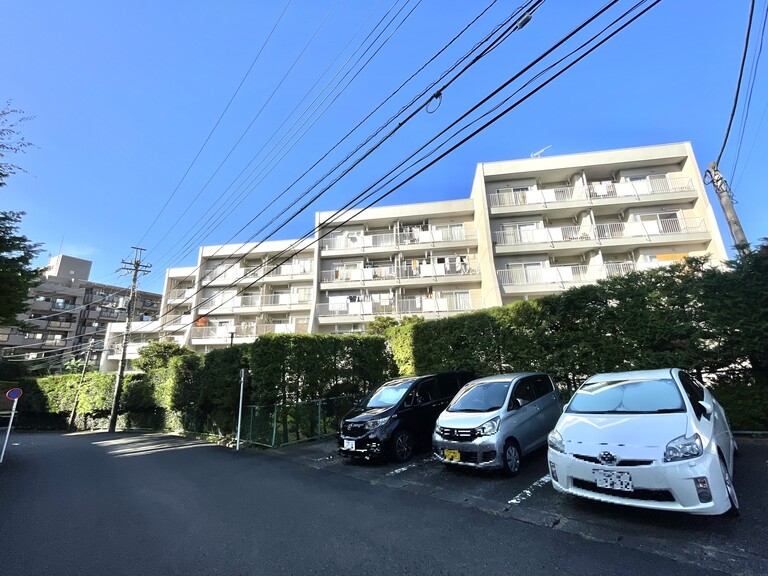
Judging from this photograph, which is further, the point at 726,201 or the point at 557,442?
the point at 726,201

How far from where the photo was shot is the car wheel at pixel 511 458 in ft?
16.7

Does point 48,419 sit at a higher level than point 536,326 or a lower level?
lower

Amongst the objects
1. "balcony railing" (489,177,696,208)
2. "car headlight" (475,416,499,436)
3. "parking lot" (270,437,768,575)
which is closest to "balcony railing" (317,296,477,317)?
"balcony railing" (489,177,696,208)

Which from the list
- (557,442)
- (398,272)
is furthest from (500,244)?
(557,442)

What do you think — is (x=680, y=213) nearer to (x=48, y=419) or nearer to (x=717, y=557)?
(x=717, y=557)

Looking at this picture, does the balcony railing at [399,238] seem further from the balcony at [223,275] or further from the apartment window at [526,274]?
the balcony at [223,275]

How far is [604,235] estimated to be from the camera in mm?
18531

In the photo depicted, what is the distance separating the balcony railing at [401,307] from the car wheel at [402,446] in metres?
14.0

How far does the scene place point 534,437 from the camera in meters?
5.78

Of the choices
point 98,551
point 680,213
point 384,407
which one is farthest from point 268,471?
point 680,213

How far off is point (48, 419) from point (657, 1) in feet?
125

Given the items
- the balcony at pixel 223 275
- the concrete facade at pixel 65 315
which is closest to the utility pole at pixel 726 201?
the balcony at pixel 223 275

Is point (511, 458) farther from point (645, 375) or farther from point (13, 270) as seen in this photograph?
point (13, 270)

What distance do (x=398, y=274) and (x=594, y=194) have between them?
1231cm
